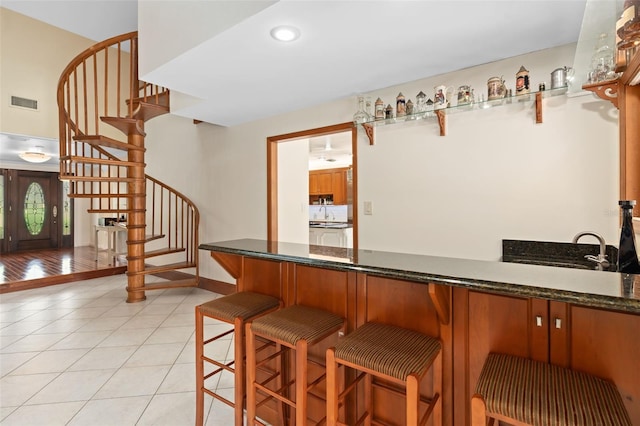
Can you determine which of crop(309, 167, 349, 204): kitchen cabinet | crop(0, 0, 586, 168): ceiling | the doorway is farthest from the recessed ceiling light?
the doorway

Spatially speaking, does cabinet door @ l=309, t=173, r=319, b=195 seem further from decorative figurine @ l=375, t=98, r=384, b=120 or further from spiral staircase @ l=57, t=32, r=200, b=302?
decorative figurine @ l=375, t=98, r=384, b=120

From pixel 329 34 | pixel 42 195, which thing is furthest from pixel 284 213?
pixel 42 195

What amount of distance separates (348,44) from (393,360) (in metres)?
1.87

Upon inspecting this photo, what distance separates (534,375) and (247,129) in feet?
12.4

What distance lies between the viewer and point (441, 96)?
2395mm

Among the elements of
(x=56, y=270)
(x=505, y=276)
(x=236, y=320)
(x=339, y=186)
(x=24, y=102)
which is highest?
(x=24, y=102)

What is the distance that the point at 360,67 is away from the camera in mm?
2355

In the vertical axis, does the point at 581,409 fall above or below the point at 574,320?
below

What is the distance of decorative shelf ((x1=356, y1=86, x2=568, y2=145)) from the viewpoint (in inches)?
82.6

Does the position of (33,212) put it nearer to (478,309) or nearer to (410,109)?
(410,109)

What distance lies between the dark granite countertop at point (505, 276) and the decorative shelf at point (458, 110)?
1.55m

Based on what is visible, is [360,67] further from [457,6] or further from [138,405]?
[138,405]

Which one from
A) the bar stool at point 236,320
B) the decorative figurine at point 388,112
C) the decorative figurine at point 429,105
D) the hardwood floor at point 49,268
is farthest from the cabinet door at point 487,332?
the hardwood floor at point 49,268

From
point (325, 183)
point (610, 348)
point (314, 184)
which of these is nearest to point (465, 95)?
point (610, 348)
